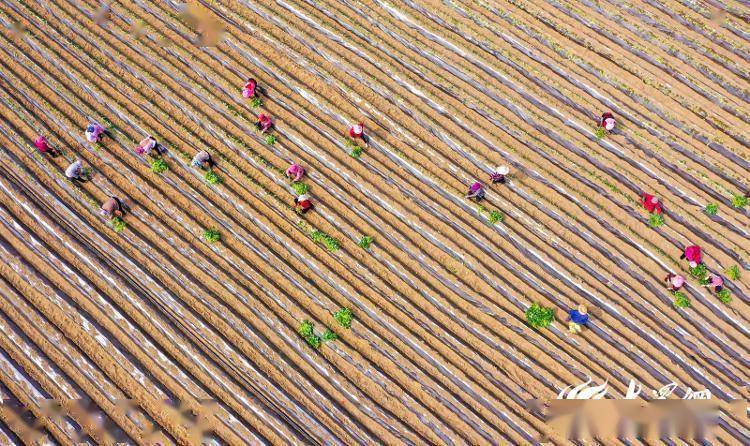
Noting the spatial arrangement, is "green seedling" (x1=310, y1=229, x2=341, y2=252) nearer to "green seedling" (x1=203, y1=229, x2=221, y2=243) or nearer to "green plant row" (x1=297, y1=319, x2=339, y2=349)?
"green plant row" (x1=297, y1=319, x2=339, y2=349)

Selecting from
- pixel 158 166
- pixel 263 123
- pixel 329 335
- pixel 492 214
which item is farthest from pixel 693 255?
pixel 158 166

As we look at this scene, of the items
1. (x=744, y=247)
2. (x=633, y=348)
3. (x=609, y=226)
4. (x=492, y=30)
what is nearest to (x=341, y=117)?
(x=492, y=30)

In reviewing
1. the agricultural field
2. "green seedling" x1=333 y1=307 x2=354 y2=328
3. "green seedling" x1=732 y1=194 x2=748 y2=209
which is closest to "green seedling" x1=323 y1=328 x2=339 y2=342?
the agricultural field

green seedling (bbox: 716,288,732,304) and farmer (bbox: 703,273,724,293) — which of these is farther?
green seedling (bbox: 716,288,732,304)

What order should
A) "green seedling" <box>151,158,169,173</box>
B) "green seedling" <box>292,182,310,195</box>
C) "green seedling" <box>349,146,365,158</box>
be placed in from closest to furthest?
"green seedling" <box>292,182,310,195</box>
"green seedling" <box>151,158,169,173</box>
"green seedling" <box>349,146,365,158</box>

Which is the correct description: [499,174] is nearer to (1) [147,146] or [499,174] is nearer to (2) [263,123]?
(2) [263,123]

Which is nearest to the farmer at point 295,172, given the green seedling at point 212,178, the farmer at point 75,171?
the green seedling at point 212,178

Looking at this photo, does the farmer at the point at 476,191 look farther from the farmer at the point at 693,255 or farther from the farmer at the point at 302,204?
the farmer at the point at 693,255
